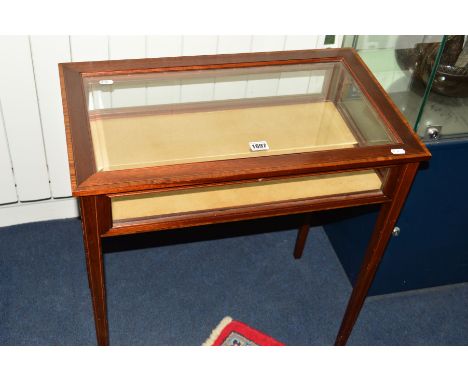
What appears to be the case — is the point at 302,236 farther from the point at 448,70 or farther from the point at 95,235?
the point at 95,235

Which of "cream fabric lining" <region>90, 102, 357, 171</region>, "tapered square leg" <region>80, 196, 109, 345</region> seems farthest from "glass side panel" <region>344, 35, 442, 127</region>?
"tapered square leg" <region>80, 196, 109, 345</region>

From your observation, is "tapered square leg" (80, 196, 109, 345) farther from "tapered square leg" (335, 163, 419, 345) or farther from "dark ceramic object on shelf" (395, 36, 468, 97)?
"dark ceramic object on shelf" (395, 36, 468, 97)

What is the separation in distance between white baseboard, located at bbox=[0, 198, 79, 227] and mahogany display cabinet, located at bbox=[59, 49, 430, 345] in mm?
844

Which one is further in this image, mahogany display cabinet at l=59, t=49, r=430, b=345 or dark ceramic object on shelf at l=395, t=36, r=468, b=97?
dark ceramic object on shelf at l=395, t=36, r=468, b=97

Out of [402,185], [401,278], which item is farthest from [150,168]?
[401,278]

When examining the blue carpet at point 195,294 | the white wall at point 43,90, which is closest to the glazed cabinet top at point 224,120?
the white wall at point 43,90

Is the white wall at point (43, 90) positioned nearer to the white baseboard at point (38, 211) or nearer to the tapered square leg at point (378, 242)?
the white baseboard at point (38, 211)

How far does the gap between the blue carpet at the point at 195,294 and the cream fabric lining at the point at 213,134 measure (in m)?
0.86

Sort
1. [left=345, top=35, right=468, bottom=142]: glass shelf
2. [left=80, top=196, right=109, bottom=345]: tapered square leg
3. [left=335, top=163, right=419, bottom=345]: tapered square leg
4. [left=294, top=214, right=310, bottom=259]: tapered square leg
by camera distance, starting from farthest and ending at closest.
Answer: [left=294, top=214, right=310, bottom=259]: tapered square leg < [left=345, top=35, right=468, bottom=142]: glass shelf < [left=335, top=163, right=419, bottom=345]: tapered square leg < [left=80, top=196, right=109, bottom=345]: tapered square leg

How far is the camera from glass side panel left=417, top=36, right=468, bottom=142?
79.9 inches

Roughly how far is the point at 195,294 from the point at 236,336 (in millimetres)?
244

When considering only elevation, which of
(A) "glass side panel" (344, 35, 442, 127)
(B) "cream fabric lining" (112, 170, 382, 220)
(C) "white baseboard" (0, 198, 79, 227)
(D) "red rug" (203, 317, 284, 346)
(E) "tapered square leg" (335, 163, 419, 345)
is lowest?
(D) "red rug" (203, 317, 284, 346)

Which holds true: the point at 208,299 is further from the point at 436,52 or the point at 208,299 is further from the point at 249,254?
the point at 436,52

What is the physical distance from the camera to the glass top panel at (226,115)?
1.69m
